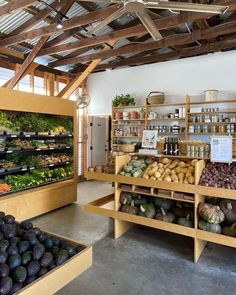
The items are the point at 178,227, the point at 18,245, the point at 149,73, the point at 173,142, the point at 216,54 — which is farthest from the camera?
the point at 149,73

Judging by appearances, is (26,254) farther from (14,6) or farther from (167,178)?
(14,6)

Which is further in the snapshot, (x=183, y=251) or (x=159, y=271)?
(x=183, y=251)

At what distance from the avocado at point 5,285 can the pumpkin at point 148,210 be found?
2358 mm

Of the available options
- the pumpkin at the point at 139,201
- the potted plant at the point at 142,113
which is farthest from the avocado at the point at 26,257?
the potted plant at the point at 142,113

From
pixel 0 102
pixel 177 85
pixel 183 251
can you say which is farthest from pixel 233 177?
pixel 177 85

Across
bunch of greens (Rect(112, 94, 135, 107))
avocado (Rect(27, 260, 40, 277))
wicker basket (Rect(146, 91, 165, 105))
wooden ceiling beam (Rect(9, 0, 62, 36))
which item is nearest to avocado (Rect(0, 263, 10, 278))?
avocado (Rect(27, 260, 40, 277))

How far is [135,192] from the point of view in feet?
11.4

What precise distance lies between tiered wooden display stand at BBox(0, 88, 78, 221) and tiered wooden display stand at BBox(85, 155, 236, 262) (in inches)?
48.0

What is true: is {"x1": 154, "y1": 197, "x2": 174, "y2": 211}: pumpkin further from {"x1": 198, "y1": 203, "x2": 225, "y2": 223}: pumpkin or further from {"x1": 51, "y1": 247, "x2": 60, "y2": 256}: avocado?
{"x1": 51, "y1": 247, "x2": 60, "y2": 256}: avocado

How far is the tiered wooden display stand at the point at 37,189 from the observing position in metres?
3.98

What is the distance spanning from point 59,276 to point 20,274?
0.22m

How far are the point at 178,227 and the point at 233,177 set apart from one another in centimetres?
92

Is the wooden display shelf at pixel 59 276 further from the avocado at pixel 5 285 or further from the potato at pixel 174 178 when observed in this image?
the potato at pixel 174 178

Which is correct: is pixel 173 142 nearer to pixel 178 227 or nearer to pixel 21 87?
pixel 178 227
